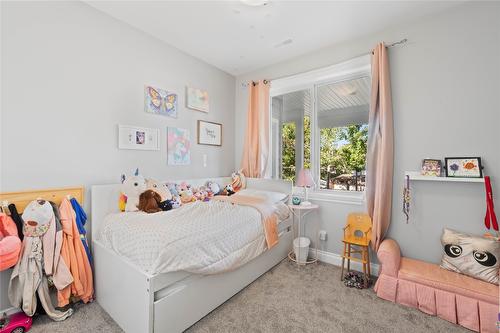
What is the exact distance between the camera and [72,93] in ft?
6.56

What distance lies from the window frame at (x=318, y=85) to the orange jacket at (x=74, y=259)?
95.5 inches

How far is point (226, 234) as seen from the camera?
1837 mm

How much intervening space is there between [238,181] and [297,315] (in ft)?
6.41

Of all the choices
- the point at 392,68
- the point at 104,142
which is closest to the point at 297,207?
the point at 392,68

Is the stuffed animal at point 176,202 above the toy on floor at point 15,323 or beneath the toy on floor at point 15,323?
above

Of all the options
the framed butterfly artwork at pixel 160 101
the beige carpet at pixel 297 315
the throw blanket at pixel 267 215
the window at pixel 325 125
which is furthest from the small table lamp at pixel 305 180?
the framed butterfly artwork at pixel 160 101

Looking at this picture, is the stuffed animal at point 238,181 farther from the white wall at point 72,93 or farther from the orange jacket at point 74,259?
the orange jacket at point 74,259

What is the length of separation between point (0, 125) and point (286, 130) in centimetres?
301

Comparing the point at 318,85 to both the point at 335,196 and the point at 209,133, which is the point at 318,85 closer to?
the point at 335,196

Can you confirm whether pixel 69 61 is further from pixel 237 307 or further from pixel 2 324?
pixel 237 307

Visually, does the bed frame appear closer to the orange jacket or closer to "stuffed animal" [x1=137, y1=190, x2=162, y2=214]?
the orange jacket

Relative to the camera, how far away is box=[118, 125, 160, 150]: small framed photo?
232 cm

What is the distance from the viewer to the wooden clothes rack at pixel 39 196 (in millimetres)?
1686

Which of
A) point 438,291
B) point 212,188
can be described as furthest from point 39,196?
point 438,291
